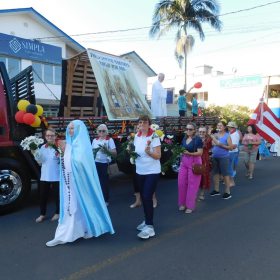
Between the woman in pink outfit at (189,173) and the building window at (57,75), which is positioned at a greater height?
the building window at (57,75)

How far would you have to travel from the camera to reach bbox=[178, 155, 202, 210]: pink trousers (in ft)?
18.5

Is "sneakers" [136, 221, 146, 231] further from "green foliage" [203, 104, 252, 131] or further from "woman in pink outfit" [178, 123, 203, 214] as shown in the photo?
"green foliage" [203, 104, 252, 131]

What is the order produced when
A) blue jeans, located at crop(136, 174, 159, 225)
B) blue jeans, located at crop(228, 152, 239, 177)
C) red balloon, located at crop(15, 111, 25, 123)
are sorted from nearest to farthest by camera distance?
blue jeans, located at crop(136, 174, 159, 225) → red balloon, located at crop(15, 111, 25, 123) → blue jeans, located at crop(228, 152, 239, 177)

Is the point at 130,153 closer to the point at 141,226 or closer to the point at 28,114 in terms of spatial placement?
the point at 141,226

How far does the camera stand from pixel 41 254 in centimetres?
393

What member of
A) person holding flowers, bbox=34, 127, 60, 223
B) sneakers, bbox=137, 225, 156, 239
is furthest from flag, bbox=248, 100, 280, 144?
person holding flowers, bbox=34, 127, 60, 223

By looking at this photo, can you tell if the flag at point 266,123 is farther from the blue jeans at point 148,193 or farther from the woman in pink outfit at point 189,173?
the blue jeans at point 148,193

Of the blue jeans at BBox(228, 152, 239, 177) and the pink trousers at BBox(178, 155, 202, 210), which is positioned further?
the blue jeans at BBox(228, 152, 239, 177)

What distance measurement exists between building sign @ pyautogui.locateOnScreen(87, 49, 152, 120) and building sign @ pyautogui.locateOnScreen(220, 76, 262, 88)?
25753 mm

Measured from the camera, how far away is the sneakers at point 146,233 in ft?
14.3

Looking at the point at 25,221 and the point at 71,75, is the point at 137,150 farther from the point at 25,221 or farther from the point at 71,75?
the point at 71,75

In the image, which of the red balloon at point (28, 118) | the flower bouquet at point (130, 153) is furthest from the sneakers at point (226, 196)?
the red balloon at point (28, 118)

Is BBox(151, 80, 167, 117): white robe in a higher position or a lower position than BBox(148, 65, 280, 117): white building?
lower

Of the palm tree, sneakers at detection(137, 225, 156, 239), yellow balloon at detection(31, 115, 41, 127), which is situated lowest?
sneakers at detection(137, 225, 156, 239)
